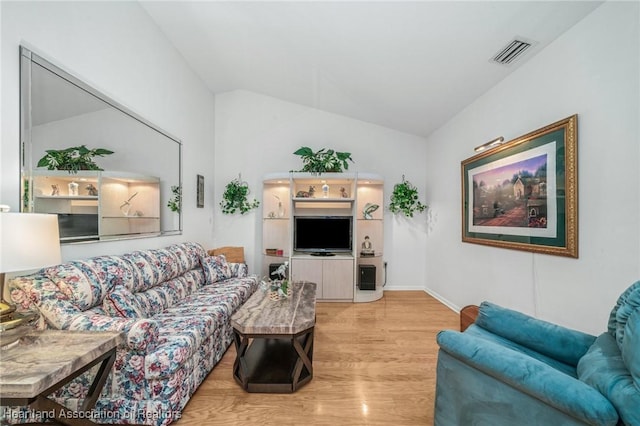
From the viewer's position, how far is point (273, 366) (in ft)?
7.76

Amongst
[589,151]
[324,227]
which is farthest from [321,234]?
[589,151]

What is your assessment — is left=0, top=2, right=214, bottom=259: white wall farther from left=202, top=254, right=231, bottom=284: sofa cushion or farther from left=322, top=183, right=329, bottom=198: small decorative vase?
left=322, top=183, right=329, bottom=198: small decorative vase

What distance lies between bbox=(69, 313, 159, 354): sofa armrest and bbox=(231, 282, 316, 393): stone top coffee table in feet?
1.93

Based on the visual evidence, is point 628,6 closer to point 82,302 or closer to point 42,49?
point 42,49

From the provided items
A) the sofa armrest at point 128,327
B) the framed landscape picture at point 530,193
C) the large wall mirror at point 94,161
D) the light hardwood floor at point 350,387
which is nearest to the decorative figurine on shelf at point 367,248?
the light hardwood floor at point 350,387

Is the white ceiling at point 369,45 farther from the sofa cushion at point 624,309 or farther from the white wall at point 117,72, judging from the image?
the sofa cushion at point 624,309

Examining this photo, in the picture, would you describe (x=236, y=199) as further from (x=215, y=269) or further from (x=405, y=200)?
(x=405, y=200)

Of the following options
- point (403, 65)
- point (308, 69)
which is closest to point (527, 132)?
point (403, 65)

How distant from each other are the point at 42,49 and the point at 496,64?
3700 millimetres

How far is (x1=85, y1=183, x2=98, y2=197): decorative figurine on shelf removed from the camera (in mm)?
2281

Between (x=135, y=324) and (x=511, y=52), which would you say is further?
(x=511, y=52)

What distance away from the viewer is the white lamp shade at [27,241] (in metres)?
1.23

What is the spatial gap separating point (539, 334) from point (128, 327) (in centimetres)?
251

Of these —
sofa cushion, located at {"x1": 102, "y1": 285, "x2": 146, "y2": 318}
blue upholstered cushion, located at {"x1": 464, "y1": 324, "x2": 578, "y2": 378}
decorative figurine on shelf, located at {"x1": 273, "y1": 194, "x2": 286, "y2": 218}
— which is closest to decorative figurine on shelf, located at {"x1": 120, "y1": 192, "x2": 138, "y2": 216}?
sofa cushion, located at {"x1": 102, "y1": 285, "x2": 146, "y2": 318}
